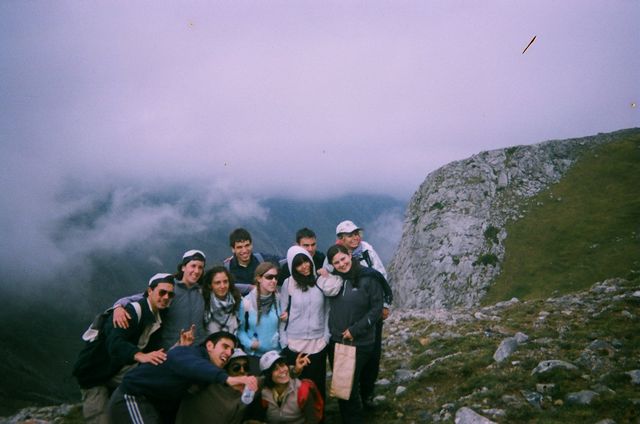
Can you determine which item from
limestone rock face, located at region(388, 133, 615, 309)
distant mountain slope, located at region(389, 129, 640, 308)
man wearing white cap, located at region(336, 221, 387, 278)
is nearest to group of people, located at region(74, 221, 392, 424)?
man wearing white cap, located at region(336, 221, 387, 278)

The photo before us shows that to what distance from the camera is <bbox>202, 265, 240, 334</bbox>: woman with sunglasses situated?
747 centimetres

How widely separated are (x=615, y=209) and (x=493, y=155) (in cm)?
2476

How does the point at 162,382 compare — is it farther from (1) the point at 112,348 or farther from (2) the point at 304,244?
(2) the point at 304,244

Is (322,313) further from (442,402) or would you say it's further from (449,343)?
(449,343)

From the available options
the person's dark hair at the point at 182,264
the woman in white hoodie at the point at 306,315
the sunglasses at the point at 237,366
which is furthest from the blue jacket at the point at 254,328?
the person's dark hair at the point at 182,264

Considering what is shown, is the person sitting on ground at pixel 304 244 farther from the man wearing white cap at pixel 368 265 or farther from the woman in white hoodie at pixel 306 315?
the woman in white hoodie at pixel 306 315

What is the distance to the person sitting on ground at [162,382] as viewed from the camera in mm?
5839

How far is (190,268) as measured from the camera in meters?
7.42

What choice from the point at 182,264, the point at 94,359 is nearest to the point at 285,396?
the point at 182,264

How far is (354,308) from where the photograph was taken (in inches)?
308

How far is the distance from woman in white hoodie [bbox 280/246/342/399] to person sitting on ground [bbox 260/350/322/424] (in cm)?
82

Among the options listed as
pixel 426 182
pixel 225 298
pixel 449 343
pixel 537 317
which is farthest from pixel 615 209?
pixel 225 298

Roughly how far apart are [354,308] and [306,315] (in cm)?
98

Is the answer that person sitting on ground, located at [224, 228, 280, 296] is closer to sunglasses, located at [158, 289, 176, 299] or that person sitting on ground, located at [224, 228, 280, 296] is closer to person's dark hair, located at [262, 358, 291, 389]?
sunglasses, located at [158, 289, 176, 299]
